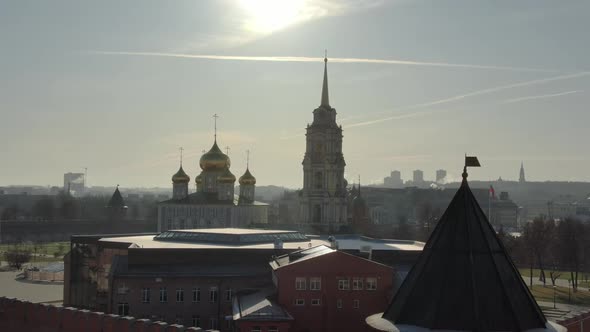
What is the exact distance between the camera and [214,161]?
87.9 meters

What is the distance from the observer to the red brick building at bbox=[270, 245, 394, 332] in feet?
116

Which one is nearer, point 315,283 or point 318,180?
point 315,283

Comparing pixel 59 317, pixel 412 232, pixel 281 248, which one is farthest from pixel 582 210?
pixel 59 317

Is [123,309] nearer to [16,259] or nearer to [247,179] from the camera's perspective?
[16,259]

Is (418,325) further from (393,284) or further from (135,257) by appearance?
(135,257)

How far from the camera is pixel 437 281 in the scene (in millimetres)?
15125

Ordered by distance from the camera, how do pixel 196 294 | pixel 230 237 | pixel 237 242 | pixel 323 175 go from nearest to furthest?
pixel 196 294 < pixel 237 242 < pixel 230 237 < pixel 323 175

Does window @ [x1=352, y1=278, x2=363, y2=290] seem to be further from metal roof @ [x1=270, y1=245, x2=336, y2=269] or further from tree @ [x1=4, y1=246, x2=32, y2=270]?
tree @ [x1=4, y1=246, x2=32, y2=270]

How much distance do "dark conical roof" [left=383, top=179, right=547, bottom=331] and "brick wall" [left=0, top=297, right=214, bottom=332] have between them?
1277 centimetres

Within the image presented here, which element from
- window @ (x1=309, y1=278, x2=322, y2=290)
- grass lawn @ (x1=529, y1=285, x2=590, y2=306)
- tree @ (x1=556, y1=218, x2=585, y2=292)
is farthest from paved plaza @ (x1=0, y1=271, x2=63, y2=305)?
tree @ (x1=556, y1=218, x2=585, y2=292)

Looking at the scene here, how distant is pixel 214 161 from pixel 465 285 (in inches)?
2921

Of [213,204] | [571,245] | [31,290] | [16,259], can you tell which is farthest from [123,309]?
[571,245]

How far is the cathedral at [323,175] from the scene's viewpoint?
247 feet

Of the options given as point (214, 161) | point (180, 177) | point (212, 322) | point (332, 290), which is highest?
point (214, 161)
